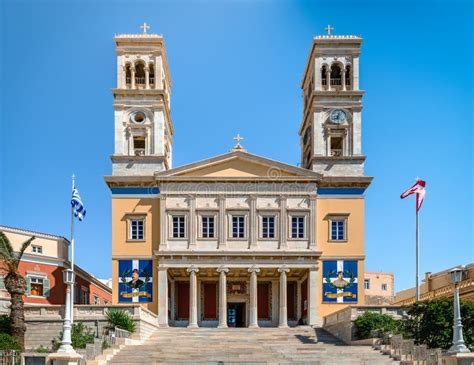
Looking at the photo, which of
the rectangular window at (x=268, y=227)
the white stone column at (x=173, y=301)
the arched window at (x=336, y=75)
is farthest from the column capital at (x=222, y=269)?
the arched window at (x=336, y=75)

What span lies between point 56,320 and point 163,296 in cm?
1010

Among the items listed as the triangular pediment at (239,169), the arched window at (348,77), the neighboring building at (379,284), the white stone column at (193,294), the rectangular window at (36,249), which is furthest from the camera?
the neighboring building at (379,284)

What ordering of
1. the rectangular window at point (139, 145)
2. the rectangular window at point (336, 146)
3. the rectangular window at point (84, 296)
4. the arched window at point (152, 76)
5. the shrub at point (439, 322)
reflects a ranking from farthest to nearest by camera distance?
the rectangular window at point (84, 296) → the rectangular window at point (336, 146) → the arched window at point (152, 76) → the rectangular window at point (139, 145) → the shrub at point (439, 322)

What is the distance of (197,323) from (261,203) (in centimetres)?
1004

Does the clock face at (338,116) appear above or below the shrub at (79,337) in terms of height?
above

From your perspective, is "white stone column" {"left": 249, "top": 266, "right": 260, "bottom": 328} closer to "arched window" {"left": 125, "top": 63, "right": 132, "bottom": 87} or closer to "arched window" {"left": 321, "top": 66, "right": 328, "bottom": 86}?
"arched window" {"left": 321, "top": 66, "right": 328, "bottom": 86}

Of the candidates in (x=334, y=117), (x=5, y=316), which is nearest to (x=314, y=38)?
(x=334, y=117)

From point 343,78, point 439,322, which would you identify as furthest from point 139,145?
point 439,322

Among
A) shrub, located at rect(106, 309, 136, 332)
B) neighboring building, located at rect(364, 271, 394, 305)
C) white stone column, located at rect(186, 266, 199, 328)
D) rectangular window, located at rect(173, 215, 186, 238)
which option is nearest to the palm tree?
shrub, located at rect(106, 309, 136, 332)

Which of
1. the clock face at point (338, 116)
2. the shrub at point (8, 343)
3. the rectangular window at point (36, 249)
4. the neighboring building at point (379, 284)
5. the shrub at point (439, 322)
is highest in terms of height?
the clock face at point (338, 116)

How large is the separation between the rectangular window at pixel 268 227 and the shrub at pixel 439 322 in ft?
53.4

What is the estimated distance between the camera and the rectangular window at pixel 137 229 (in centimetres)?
4809

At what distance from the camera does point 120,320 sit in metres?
36.4

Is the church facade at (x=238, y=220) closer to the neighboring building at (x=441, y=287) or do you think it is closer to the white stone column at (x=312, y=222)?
the white stone column at (x=312, y=222)
